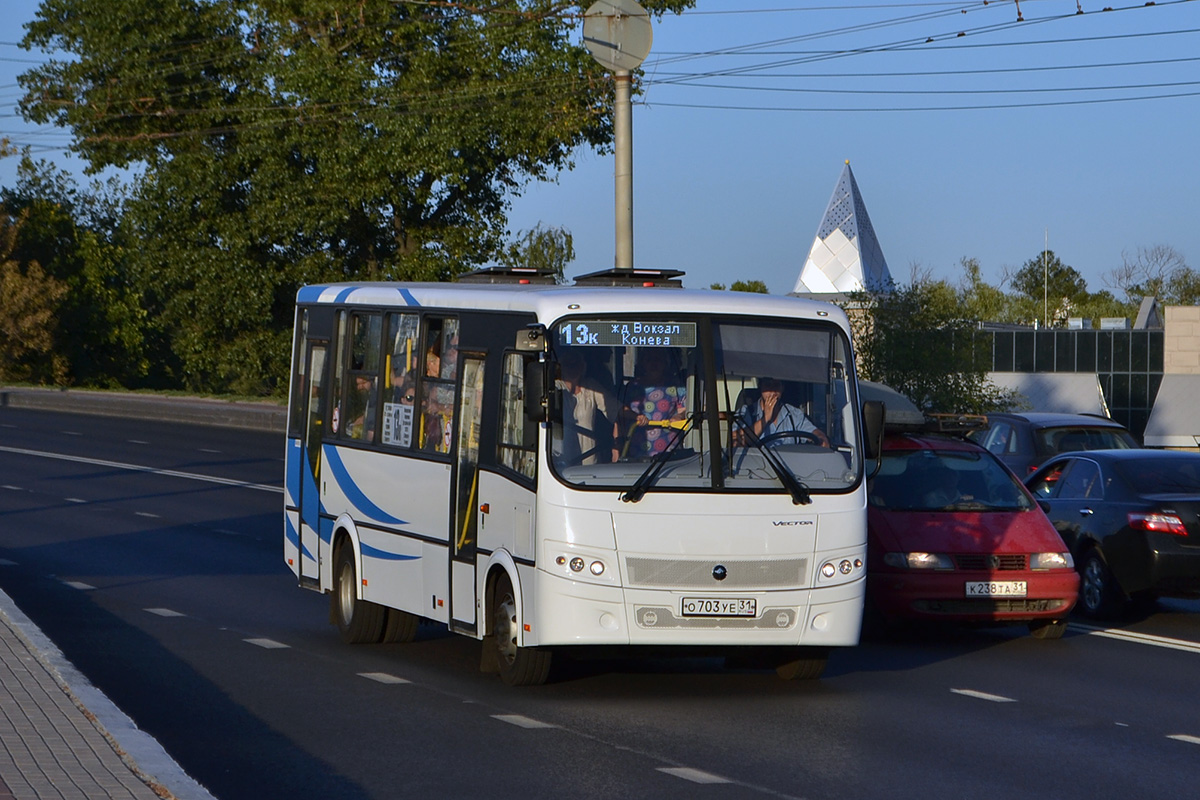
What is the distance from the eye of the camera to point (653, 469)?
9.83 metres

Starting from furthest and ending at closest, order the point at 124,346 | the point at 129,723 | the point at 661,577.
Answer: the point at 124,346 → the point at 661,577 → the point at 129,723

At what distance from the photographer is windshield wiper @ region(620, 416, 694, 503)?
9727 mm

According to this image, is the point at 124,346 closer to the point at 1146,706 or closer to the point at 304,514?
the point at 304,514

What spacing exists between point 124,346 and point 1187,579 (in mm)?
62151

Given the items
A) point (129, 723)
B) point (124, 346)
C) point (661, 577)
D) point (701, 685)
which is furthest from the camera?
point (124, 346)

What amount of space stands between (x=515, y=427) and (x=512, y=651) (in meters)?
1.38

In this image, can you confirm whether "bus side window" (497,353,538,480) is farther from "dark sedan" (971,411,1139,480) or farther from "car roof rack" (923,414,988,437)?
"dark sedan" (971,411,1139,480)

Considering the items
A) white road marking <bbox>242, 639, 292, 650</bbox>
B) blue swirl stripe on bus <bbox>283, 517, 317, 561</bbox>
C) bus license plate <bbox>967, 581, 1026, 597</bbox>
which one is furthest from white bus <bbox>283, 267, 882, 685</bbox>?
blue swirl stripe on bus <bbox>283, 517, 317, 561</bbox>

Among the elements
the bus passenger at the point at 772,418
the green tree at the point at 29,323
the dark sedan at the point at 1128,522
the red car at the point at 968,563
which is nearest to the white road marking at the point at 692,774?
the bus passenger at the point at 772,418

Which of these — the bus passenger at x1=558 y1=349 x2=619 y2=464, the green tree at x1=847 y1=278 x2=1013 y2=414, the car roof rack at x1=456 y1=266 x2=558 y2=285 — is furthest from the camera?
the green tree at x1=847 y1=278 x2=1013 y2=414

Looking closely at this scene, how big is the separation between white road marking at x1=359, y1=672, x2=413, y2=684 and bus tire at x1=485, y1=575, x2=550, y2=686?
0.67 metres

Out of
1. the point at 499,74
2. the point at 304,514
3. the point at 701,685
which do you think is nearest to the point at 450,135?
the point at 499,74

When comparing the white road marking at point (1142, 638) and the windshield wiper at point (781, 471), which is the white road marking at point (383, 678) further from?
the white road marking at point (1142, 638)

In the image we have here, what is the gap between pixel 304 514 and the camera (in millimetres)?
13719
